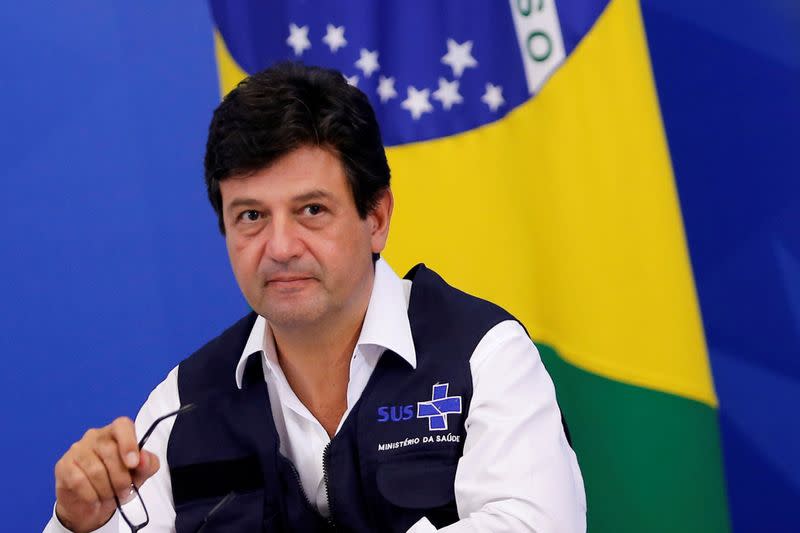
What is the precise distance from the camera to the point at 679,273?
229cm

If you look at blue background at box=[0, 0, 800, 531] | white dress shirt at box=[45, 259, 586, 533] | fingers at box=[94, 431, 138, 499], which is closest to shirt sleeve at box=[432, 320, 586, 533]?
white dress shirt at box=[45, 259, 586, 533]

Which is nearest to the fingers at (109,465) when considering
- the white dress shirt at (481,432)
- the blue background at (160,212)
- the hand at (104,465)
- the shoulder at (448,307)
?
the hand at (104,465)

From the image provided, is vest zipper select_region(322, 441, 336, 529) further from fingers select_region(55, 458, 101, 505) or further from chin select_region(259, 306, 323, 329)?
fingers select_region(55, 458, 101, 505)

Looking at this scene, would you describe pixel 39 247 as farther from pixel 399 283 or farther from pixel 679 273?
pixel 679 273

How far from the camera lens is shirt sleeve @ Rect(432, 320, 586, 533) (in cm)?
154

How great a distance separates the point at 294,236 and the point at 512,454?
18.7 inches

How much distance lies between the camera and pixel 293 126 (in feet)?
5.45

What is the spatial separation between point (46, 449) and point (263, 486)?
1.08 meters

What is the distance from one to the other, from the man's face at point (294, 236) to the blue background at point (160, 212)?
3.27 ft

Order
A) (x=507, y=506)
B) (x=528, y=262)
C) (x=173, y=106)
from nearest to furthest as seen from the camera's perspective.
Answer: (x=507, y=506), (x=528, y=262), (x=173, y=106)

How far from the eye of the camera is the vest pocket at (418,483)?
1.63 meters

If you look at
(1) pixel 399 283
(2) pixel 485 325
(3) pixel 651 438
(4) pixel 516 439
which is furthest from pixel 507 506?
(3) pixel 651 438

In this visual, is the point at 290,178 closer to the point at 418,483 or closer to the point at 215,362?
the point at 215,362

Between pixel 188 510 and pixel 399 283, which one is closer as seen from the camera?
pixel 188 510
